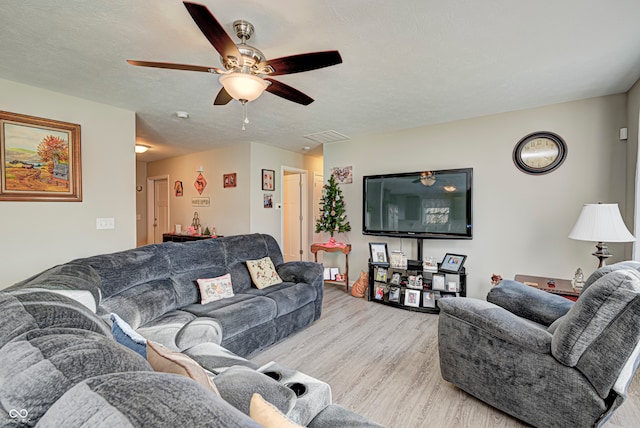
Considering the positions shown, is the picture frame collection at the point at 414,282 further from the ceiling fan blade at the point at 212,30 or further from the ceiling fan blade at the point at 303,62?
the ceiling fan blade at the point at 212,30

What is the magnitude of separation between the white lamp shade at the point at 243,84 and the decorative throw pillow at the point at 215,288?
1656 millimetres

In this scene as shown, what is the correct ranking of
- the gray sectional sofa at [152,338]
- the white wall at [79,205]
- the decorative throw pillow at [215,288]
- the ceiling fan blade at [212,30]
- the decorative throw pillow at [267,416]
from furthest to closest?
the white wall at [79,205] → the decorative throw pillow at [215,288] → the ceiling fan blade at [212,30] → the decorative throw pillow at [267,416] → the gray sectional sofa at [152,338]

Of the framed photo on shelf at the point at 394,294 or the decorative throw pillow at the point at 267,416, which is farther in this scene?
the framed photo on shelf at the point at 394,294

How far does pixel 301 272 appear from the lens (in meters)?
3.16

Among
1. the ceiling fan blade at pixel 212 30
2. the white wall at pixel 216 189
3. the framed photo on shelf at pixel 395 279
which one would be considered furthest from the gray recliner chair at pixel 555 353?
the white wall at pixel 216 189

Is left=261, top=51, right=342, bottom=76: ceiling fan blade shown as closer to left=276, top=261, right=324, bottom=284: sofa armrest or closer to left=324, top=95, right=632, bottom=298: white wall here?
left=276, top=261, right=324, bottom=284: sofa armrest

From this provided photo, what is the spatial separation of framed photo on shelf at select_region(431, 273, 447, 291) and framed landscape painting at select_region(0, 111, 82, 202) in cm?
412

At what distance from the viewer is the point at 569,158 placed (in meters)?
3.07

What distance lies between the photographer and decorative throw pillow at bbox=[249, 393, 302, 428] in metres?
0.64

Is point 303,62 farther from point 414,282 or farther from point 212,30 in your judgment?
point 414,282

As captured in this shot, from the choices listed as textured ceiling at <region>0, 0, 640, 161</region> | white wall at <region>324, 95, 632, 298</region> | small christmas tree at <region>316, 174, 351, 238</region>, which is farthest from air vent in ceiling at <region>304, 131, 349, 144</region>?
textured ceiling at <region>0, 0, 640, 161</region>

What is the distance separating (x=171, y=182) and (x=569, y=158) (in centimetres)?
676

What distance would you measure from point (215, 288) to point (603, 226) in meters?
3.36

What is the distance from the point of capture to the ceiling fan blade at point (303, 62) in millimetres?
1619
